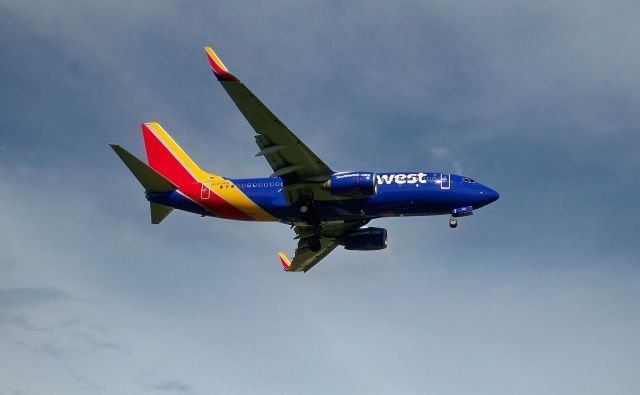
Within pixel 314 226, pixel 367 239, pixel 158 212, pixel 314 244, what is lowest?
pixel 314 244

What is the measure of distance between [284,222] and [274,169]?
6585 millimetres

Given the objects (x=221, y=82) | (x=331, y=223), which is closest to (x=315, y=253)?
(x=331, y=223)

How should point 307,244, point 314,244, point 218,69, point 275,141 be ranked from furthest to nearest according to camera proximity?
point 307,244 < point 314,244 < point 275,141 < point 218,69

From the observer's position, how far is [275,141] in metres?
57.6

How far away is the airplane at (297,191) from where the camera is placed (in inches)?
2346

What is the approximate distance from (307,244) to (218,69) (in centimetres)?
2637

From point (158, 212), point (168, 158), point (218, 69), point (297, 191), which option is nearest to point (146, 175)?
point (158, 212)

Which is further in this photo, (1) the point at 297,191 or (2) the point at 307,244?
(2) the point at 307,244

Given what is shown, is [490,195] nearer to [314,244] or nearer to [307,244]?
[314,244]

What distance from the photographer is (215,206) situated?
65.1 m

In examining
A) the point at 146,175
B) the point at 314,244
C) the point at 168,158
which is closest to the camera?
the point at 146,175

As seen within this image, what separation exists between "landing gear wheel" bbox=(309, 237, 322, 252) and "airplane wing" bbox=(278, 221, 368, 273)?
2.03 feet

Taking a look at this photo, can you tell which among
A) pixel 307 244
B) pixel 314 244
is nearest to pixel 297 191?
pixel 314 244

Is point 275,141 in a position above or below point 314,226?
above
